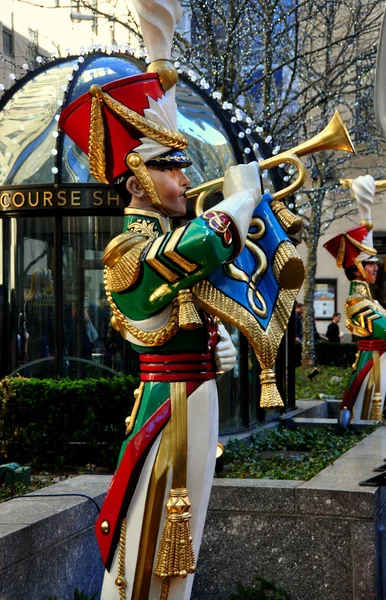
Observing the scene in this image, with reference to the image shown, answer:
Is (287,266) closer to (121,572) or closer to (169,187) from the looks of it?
(169,187)

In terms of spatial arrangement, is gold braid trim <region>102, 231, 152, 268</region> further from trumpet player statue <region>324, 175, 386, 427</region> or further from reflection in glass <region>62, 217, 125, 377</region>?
trumpet player statue <region>324, 175, 386, 427</region>

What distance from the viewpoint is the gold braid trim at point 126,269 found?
12.9 feet

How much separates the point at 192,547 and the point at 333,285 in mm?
27147

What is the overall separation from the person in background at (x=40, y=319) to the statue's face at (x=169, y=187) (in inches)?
208

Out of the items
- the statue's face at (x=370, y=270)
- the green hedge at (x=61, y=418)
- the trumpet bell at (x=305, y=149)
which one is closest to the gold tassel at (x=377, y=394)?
the statue's face at (x=370, y=270)

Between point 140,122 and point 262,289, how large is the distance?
85 centimetres

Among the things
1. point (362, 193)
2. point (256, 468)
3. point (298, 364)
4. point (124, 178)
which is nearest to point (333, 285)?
point (298, 364)

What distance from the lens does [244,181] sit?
13.4 feet

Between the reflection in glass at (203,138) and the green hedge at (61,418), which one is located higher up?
the reflection in glass at (203,138)

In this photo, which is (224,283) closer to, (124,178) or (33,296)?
(124,178)

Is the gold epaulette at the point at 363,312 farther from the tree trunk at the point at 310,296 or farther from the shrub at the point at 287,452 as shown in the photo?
the tree trunk at the point at 310,296

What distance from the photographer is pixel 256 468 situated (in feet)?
21.9

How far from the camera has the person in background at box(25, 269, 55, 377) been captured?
30.7 feet

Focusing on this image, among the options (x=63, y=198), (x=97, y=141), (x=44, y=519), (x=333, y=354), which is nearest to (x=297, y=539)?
(x=44, y=519)
